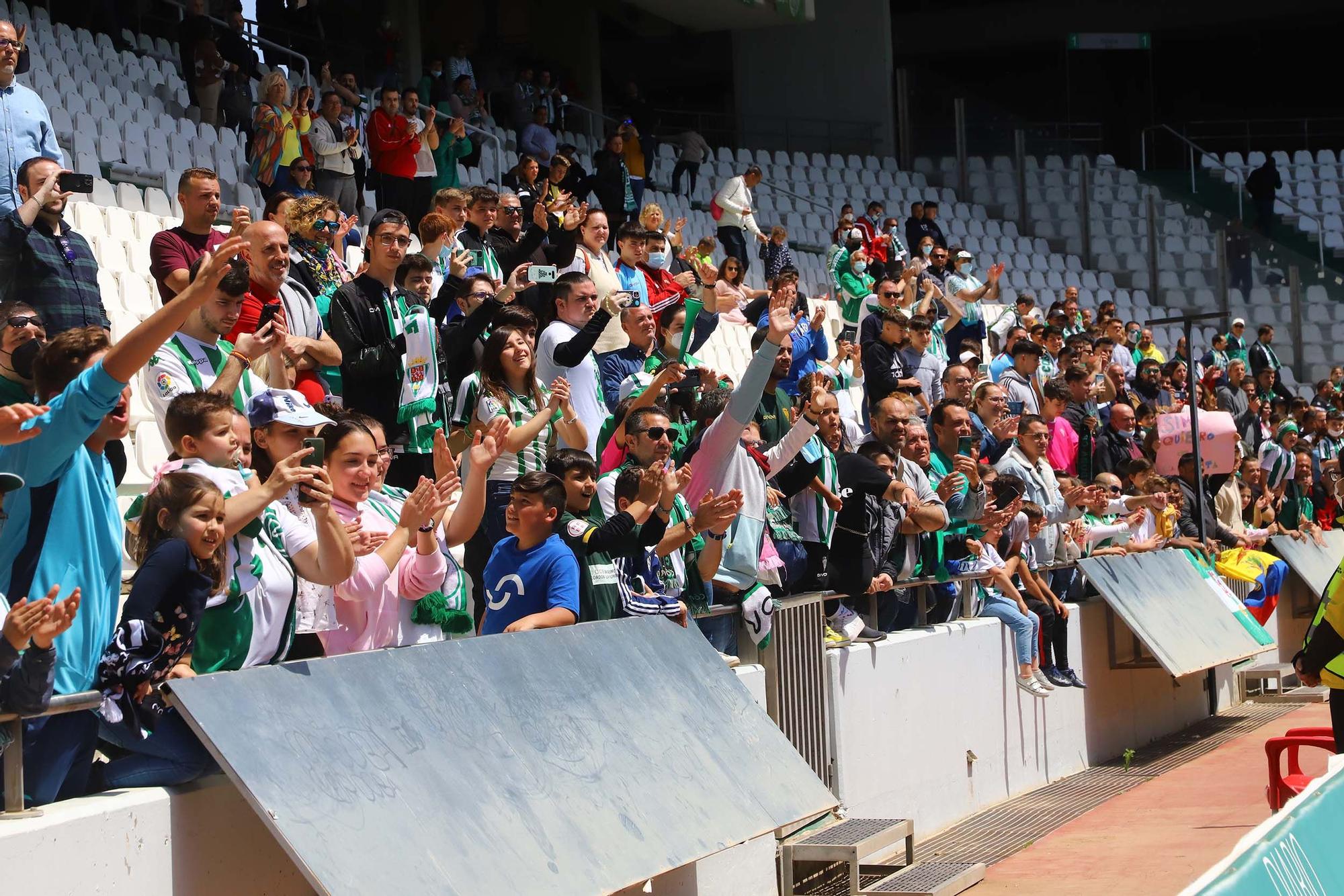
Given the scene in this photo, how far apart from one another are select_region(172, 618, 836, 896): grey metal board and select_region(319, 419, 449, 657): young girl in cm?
29

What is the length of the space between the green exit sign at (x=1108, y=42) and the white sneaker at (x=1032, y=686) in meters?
21.8

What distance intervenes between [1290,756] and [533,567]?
327 cm

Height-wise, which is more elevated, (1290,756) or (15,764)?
(15,764)

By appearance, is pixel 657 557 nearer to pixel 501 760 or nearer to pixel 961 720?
pixel 501 760

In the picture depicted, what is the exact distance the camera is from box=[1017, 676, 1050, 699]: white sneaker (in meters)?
10.1

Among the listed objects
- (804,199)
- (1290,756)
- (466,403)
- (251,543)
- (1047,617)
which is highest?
(804,199)

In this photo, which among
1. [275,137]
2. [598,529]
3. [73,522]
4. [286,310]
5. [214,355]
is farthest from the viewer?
[275,137]

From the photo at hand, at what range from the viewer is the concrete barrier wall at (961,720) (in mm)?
8188

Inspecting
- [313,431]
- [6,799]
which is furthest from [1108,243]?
[6,799]

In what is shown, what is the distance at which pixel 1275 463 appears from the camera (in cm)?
1695

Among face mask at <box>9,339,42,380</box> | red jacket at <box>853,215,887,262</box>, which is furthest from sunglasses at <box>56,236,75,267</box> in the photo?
red jacket at <box>853,215,887,262</box>

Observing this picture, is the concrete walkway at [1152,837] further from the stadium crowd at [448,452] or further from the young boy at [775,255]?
the young boy at [775,255]

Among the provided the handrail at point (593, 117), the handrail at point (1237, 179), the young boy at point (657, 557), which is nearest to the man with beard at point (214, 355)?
the young boy at point (657, 557)

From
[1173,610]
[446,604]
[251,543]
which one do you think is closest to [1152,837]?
[1173,610]
